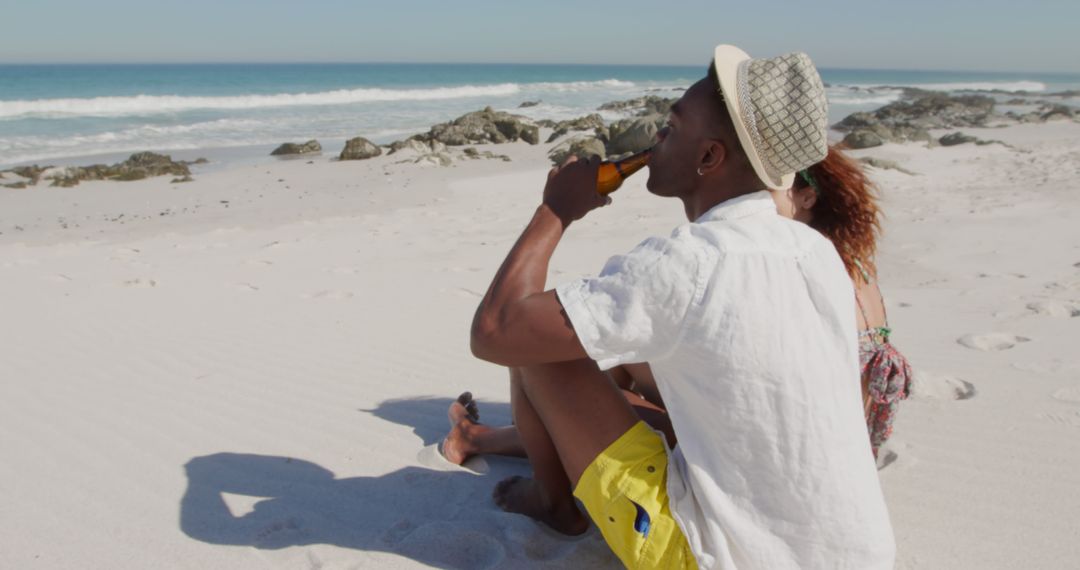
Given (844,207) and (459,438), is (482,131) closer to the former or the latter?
(459,438)

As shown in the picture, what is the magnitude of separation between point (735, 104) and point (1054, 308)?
3.92m

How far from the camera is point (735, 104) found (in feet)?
5.68

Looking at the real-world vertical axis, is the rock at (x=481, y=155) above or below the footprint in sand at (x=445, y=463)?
below

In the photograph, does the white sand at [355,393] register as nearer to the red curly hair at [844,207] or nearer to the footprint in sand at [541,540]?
the footprint in sand at [541,540]

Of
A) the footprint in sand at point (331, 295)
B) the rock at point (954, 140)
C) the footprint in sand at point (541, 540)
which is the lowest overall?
the rock at point (954, 140)

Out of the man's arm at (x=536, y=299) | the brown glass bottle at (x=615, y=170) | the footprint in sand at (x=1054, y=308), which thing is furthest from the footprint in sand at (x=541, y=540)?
the footprint in sand at (x=1054, y=308)

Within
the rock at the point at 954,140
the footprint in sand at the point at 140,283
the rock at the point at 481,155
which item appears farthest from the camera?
the rock at the point at 954,140

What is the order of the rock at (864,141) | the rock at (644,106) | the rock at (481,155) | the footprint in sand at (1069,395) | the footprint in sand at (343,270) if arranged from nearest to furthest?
the footprint in sand at (1069,395)
the footprint in sand at (343,270)
the rock at (864,141)
the rock at (481,155)
the rock at (644,106)

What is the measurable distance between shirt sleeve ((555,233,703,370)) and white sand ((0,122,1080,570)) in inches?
39.1

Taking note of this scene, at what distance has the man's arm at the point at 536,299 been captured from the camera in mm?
1736

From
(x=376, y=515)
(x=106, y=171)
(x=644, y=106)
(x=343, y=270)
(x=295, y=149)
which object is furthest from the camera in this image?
(x=644, y=106)

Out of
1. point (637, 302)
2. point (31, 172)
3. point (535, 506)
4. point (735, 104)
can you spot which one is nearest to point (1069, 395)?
point (535, 506)

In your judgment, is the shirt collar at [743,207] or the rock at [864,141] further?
the rock at [864,141]

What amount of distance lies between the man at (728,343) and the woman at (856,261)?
19.8 inches
